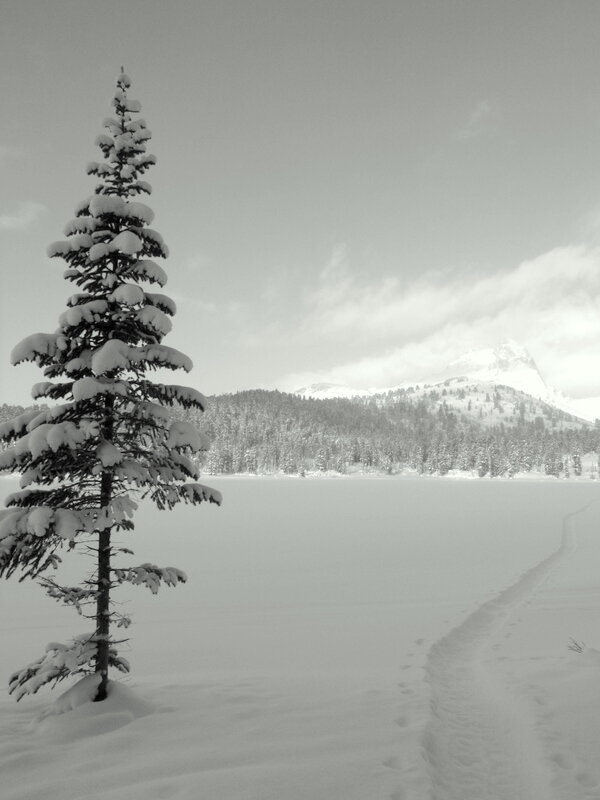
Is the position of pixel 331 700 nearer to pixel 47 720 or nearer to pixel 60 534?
pixel 47 720

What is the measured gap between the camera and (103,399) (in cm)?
894

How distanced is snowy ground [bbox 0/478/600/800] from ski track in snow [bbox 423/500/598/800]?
0.03 m

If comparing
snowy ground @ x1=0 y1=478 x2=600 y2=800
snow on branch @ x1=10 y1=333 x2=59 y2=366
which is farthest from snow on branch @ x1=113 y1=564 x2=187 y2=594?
snow on branch @ x1=10 y1=333 x2=59 y2=366

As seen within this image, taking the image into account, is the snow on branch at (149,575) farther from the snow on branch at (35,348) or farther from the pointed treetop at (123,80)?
the pointed treetop at (123,80)

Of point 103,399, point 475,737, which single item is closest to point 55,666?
point 103,399

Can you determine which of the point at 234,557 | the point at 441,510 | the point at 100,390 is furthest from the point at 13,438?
the point at 441,510

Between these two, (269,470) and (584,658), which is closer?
(584,658)

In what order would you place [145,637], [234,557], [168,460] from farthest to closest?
[234,557], [145,637], [168,460]

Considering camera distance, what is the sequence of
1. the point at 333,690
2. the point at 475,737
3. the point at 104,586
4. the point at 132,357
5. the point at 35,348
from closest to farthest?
the point at 475,737
the point at 35,348
the point at 132,357
the point at 104,586
the point at 333,690

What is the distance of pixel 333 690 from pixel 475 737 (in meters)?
2.98

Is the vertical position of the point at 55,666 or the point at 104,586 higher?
the point at 104,586

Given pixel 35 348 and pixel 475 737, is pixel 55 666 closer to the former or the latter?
pixel 35 348

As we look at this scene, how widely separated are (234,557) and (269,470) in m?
170

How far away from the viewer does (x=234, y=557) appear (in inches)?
1045
